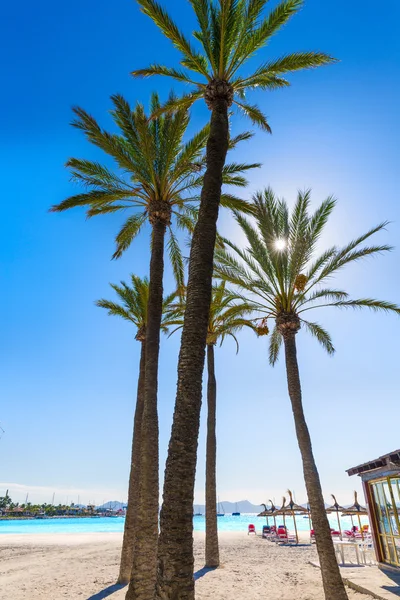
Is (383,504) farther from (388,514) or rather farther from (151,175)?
(151,175)

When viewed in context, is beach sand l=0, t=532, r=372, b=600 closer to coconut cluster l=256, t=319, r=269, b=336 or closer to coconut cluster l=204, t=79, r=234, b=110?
coconut cluster l=256, t=319, r=269, b=336

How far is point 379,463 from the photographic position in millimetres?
12703

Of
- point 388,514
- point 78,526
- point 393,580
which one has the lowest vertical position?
point 393,580

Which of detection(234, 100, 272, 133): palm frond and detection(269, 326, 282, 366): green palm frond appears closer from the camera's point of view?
detection(234, 100, 272, 133): palm frond

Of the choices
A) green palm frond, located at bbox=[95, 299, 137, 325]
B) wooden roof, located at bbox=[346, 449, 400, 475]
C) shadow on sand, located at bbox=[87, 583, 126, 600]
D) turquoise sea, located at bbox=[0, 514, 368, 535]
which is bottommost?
shadow on sand, located at bbox=[87, 583, 126, 600]

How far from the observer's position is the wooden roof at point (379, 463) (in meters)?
10.9

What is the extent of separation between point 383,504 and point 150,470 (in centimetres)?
950

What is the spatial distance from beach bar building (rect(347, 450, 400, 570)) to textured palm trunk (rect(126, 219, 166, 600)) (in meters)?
6.78

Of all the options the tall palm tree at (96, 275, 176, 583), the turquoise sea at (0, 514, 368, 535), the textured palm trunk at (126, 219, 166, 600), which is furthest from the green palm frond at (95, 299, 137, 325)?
the turquoise sea at (0, 514, 368, 535)

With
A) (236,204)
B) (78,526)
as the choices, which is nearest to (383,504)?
(236,204)

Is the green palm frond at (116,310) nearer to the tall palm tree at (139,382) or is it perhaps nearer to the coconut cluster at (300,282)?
the tall palm tree at (139,382)

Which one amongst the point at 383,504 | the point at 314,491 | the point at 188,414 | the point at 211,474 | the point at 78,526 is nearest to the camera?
the point at 188,414

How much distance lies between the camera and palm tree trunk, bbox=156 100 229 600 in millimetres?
5016

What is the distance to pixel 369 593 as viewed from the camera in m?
10.1
